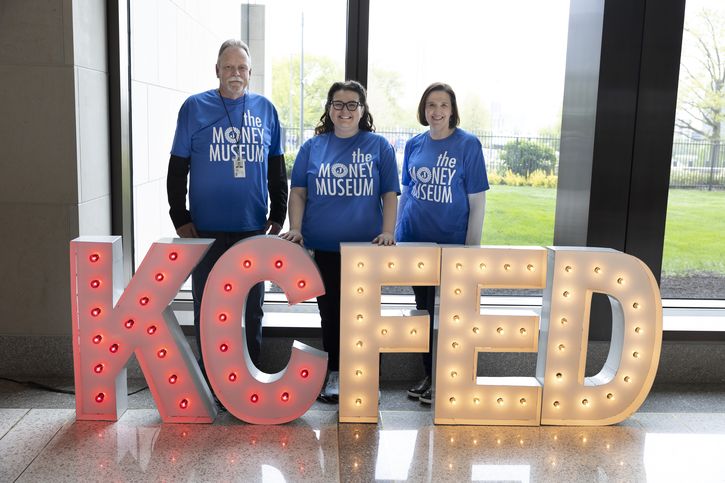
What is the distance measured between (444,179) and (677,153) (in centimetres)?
141

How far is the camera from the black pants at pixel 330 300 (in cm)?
281

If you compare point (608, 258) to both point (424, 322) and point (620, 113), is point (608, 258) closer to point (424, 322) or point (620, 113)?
point (424, 322)

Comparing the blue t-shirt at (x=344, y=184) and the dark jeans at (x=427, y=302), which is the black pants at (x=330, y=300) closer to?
the blue t-shirt at (x=344, y=184)

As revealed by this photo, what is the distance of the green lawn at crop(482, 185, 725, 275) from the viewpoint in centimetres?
347

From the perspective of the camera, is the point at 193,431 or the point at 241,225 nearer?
the point at 193,431

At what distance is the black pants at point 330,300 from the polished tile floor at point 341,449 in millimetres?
265

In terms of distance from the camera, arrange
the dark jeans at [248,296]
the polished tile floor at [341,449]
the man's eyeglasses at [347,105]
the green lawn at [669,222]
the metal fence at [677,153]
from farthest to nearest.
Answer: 1. the green lawn at [669,222]
2. the metal fence at [677,153]
3. the dark jeans at [248,296]
4. the man's eyeglasses at [347,105]
5. the polished tile floor at [341,449]

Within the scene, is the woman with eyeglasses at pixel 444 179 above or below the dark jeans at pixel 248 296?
above

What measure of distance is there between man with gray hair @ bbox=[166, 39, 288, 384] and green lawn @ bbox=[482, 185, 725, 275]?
1253mm

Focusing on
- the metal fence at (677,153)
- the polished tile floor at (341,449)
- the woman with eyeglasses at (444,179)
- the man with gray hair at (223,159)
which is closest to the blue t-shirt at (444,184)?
the woman with eyeglasses at (444,179)

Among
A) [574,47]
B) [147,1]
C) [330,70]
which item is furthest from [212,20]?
[574,47]

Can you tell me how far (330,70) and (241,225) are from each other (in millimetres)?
958

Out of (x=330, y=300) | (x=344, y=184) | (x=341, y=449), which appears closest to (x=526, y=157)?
(x=344, y=184)

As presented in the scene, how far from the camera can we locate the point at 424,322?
2592 millimetres
